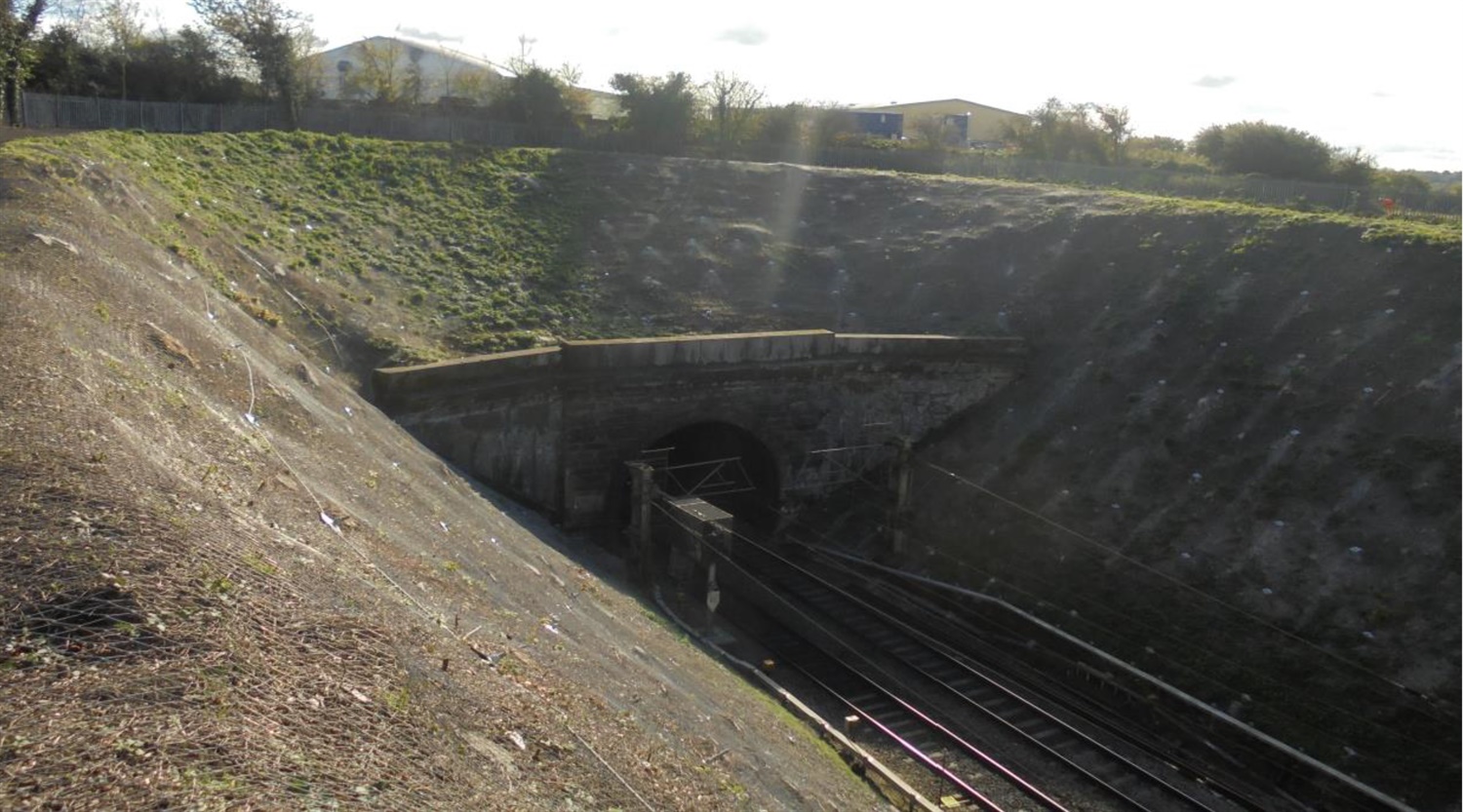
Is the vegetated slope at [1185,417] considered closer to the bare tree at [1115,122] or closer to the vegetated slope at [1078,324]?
the vegetated slope at [1078,324]

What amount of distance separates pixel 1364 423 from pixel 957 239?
1383 centimetres

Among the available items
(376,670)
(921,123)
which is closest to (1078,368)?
(376,670)

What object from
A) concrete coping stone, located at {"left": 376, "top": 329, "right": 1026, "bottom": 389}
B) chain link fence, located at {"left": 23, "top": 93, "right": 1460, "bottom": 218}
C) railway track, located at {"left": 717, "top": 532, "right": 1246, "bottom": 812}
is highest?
chain link fence, located at {"left": 23, "top": 93, "right": 1460, "bottom": 218}

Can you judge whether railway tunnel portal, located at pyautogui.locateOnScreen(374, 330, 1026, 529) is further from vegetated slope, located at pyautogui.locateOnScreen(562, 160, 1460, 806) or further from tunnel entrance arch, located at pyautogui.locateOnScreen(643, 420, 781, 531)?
vegetated slope, located at pyautogui.locateOnScreen(562, 160, 1460, 806)

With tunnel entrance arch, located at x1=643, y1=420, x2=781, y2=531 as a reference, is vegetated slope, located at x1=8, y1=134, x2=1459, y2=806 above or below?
above

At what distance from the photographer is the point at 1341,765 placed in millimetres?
16422

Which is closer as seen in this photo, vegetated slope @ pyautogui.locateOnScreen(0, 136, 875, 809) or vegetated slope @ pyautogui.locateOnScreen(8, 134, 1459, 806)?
vegetated slope @ pyautogui.locateOnScreen(0, 136, 875, 809)

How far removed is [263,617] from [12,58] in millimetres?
28312

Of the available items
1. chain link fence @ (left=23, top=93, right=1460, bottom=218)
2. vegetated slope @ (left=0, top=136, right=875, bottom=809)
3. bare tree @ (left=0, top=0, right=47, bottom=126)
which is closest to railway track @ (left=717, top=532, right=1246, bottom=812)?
vegetated slope @ (left=0, top=136, right=875, bottom=809)

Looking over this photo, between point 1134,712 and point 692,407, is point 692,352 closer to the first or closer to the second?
point 692,407

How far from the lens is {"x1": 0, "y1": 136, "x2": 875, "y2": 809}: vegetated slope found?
644cm

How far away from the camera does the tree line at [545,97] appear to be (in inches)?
1427

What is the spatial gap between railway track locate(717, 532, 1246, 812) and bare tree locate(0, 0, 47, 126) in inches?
925

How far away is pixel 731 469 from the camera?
28.3m
